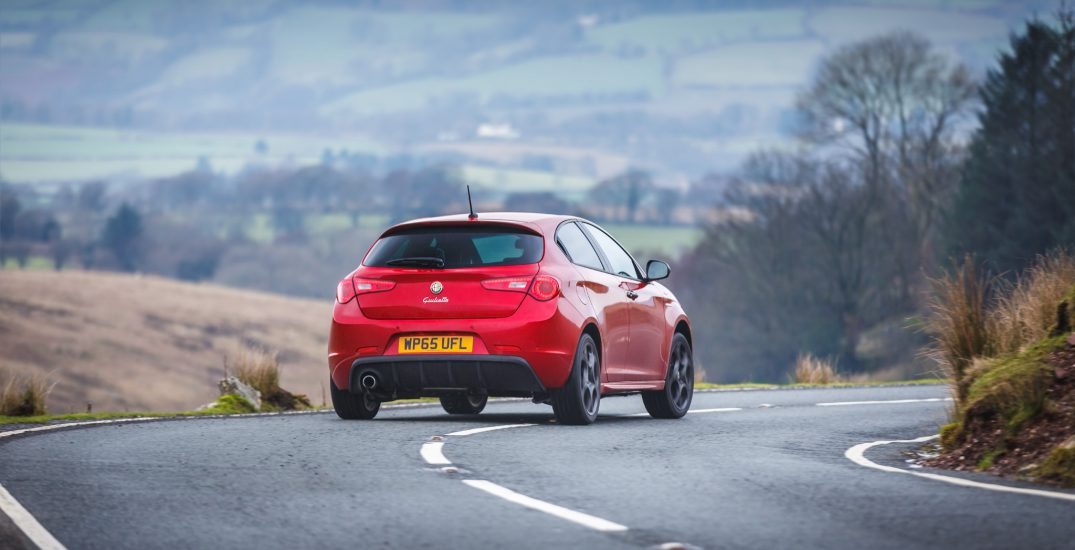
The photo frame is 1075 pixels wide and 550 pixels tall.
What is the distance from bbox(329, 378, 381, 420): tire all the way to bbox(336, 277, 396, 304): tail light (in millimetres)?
830

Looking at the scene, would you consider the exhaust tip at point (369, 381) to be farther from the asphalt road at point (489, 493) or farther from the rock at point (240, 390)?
the rock at point (240, 390)

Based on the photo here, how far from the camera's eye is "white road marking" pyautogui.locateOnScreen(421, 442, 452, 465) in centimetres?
1045

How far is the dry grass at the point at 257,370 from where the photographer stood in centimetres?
1744

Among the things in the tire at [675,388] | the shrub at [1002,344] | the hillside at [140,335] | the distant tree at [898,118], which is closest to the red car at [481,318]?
the tire at [675,388]

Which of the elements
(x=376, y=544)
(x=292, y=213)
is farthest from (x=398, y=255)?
(x=292, y=213)

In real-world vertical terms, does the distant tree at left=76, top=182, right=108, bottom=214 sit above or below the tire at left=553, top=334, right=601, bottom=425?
above

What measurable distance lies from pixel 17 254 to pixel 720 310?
75619mm

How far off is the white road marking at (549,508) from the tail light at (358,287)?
418cm

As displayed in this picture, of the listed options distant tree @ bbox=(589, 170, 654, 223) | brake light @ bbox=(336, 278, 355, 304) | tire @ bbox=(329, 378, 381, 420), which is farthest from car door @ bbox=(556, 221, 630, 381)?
distant tree @ bbox=(589, 170, 654, 223)

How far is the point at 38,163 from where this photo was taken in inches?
7283

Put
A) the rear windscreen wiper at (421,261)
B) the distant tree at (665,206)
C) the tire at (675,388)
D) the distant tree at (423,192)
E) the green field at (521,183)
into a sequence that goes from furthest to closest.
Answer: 1. the green field at (521,183)
2. the distant tree at (423,192)
3. the distant tree at (665,206)
4. the tire at (675,388)
5. the rear windscreen wiper at (421,261)

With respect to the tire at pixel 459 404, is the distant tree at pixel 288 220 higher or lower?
higher

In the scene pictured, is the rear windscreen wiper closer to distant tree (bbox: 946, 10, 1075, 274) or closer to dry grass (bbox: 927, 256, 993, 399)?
dry grass (bbox: 927, 256, 993, 399)

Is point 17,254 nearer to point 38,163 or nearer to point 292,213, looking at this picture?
point 292,213
